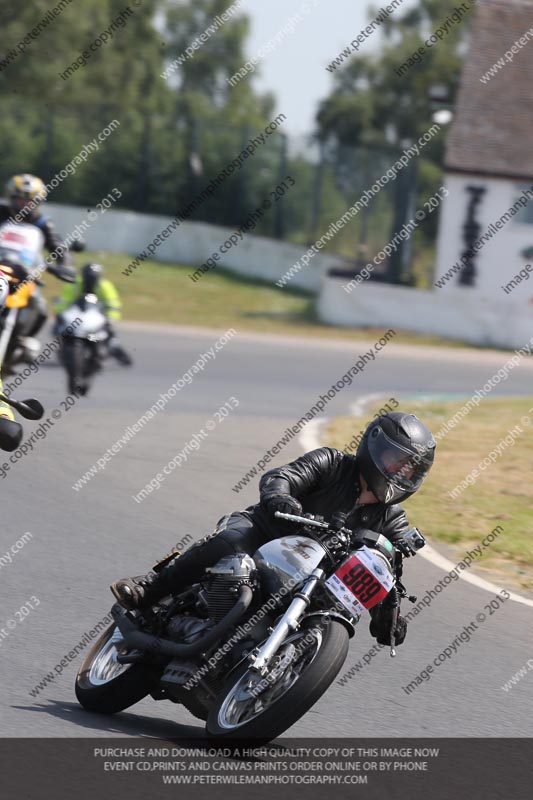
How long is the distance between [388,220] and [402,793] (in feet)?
103

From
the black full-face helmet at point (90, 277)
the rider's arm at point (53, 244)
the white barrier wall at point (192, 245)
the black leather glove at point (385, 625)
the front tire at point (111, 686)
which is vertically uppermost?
the black leather glove at point (385, 625)

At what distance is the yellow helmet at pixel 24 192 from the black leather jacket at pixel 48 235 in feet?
0.84

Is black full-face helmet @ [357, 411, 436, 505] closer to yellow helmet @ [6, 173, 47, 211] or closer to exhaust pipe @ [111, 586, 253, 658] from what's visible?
exhaust pipe @ [111, 586, 253, 658]

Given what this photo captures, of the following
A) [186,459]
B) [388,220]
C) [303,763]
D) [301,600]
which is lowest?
[388,220]

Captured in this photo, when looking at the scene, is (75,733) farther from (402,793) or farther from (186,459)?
(186,459)

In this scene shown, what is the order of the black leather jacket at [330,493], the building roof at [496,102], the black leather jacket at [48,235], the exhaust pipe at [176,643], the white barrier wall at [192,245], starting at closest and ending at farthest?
1. the exhaust pipe at [176,643]
2. the black leather jacket at [330,493]
3. the black leather jacket at [48,235]
4. the building roof at [496,102]
5. the white barrier wall at [192,245]

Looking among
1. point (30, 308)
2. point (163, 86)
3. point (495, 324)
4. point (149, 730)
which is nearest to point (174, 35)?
point (163, 86)

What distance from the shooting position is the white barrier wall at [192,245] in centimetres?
3534

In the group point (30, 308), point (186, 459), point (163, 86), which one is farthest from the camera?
point (163, 86)

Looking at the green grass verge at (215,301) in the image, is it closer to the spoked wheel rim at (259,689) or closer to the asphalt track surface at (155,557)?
the asphalt track surface at (155,557)

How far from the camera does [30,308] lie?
13.1 meters

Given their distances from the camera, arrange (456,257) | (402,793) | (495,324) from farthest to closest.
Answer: (456,257) → (495,324) → (402,793)

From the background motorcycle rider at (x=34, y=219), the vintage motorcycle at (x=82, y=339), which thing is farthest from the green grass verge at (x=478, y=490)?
the background motorcycle rider at (x=34, y=219)

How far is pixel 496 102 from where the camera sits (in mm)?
35656
